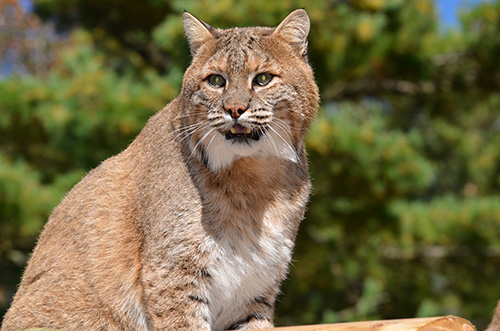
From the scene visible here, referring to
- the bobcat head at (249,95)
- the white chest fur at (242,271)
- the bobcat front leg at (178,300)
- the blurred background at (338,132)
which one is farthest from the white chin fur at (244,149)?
the blurred background at (338,132)

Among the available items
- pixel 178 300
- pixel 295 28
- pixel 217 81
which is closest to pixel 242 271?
pixel 178 300

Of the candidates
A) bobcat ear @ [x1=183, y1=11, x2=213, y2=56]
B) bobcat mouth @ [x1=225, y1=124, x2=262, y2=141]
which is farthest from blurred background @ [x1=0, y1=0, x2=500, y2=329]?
bobcat mouth @ [x1=225, y1=124, x2=262, y2=141]

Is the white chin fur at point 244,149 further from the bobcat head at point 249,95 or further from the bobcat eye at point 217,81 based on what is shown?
the bobcat eye at point 217,81

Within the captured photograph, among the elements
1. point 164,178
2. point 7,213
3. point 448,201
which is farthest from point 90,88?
point 448,201

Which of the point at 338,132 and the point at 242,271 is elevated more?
the point at 242,271

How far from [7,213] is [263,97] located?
605 centimetres

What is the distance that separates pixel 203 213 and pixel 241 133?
55 centimetres

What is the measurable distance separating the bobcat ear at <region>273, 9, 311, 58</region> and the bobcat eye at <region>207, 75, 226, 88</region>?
53cm

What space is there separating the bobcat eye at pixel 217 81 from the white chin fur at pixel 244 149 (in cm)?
31

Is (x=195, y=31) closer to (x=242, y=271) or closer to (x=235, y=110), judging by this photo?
(x=235, y=110)

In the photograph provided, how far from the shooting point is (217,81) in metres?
3.96

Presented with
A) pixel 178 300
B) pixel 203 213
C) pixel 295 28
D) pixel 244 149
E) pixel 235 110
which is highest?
pixel 295 28

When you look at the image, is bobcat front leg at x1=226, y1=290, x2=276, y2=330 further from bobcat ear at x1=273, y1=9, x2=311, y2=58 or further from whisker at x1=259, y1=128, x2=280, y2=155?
bobcat ear at x1=273, y1=9, x2=311, y2=58

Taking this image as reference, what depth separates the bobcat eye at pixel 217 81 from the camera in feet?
12.9
